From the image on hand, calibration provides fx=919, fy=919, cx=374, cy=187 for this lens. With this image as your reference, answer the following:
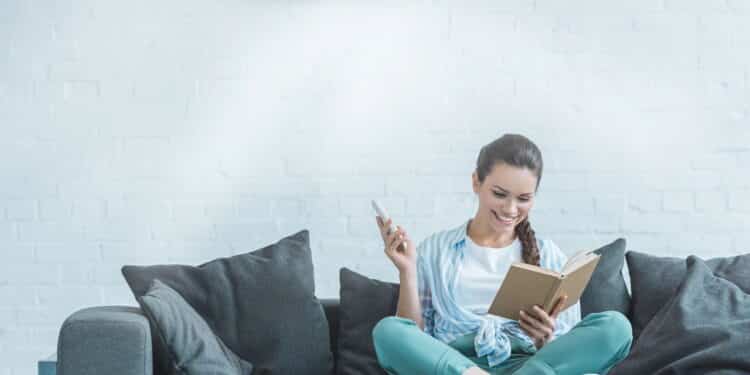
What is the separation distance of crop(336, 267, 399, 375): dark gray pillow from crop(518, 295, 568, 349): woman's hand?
1.63 ft

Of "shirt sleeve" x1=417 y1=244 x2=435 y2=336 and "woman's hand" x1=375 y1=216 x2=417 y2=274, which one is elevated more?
"woman's hand" x1=375 y1=216 x2=417 y2=274

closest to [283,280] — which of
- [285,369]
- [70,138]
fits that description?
[285,369]

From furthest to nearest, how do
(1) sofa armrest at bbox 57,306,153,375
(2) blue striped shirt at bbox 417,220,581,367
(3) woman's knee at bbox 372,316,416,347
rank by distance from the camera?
(2) blue striped shirt at bbox 417,220,581,367
(3) woman's knee at bbox 372,316,416,347
(1) sofa armrest at bbox 57,306,153,375

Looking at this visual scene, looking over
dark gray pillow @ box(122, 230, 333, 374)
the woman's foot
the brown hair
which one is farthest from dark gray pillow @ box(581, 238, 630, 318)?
dark gray pillow @ box(122, 230, 333, 374)

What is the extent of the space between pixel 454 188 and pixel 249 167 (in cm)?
77

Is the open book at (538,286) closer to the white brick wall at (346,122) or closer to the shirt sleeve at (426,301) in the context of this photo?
the shirt sleeve at (426,301)

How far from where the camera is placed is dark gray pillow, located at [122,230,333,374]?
280cm

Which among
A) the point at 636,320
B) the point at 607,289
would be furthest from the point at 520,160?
the point at 636,320

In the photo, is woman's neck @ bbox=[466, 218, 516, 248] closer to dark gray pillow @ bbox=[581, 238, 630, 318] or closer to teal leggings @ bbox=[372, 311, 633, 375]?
dark gray pillow @ bbox=[581, 238, 630, 318]

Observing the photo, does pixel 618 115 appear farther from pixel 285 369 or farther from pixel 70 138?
pixel 70 138

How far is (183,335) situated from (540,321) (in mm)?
980

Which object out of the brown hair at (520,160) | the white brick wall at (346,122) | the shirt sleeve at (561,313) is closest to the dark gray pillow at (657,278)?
the shirt sleeve at (561,313)

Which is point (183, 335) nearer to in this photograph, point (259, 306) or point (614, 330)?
point (259, 306)

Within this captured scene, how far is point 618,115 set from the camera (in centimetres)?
342
